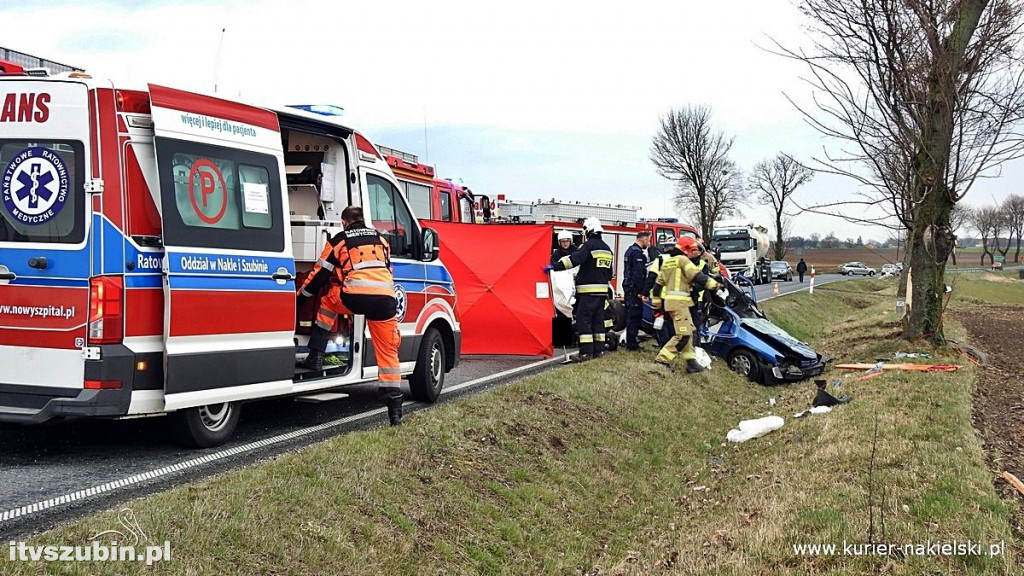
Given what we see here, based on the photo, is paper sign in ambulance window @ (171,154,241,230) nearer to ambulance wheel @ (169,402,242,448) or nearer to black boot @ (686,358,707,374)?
ambulance wheel @ (169,402,242,448)

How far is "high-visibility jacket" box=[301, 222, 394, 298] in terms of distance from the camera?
7.17 m

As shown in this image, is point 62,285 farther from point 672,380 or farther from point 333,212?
point 672,380

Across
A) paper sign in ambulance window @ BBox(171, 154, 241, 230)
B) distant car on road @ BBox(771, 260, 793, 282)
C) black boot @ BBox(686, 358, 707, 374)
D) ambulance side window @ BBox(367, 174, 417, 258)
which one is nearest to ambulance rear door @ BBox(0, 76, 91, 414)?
paper sign in ambulance window @ BBox(171, 154, 241, 230)

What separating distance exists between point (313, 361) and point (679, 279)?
5877 millimetres

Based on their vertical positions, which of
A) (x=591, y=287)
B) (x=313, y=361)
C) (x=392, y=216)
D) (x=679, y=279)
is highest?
(x=392, y=216)

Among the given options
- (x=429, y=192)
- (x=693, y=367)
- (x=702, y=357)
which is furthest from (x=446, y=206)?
(x=693, y=367)

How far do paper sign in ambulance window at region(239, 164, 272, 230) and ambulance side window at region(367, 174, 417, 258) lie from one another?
5.23 feet

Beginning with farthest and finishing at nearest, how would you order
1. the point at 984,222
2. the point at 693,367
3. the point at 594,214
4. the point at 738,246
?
the point at 984,222
the point at 738,246
the point at 594,214
the point at 693,367

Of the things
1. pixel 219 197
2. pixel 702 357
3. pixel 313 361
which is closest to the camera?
pixel 219 197

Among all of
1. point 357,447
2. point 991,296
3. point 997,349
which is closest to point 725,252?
point 991,296

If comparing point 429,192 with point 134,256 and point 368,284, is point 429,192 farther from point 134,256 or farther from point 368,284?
point 134,256

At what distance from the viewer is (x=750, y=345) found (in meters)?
12.9

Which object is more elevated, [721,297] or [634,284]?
[634,284]

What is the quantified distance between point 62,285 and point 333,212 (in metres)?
2.91
